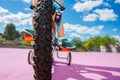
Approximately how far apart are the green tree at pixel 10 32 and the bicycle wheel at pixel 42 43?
69309mm

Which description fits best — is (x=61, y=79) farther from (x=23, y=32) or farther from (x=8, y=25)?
(x=8, y=25)

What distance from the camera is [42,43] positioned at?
2289 millimetres

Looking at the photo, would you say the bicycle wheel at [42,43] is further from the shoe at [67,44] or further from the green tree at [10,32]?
the green tree at [10,32]

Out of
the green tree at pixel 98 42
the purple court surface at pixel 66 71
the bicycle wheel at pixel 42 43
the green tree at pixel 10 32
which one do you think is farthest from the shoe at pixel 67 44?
the green tree at pixel 98 42

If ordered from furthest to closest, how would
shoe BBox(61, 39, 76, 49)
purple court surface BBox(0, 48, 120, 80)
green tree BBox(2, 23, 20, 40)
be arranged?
1. green tree BBox(2, 23, 20, 40)
2. purple court surface BBox(0, 48, 120, 80)
3. shoe BBox(61, 39, 76, 49)

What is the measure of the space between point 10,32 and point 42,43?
234 feet

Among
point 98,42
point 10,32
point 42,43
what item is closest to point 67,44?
point 42,43

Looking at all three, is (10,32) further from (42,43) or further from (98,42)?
(42,43)

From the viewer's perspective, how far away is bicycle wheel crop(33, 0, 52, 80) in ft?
7.47

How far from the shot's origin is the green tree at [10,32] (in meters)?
70.4

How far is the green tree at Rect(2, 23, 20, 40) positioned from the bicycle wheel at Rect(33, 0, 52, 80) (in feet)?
227

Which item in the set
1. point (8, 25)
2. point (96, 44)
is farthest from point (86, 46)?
point (8, 25)

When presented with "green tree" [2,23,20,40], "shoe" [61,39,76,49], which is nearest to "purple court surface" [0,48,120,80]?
"shoe" [61,39,76,49]

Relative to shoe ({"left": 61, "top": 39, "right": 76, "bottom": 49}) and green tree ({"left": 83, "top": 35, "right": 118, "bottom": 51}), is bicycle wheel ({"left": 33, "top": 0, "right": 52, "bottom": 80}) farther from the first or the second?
green tree ({"left": 83, "top": 35, "right": 118, "bottom": 51})
